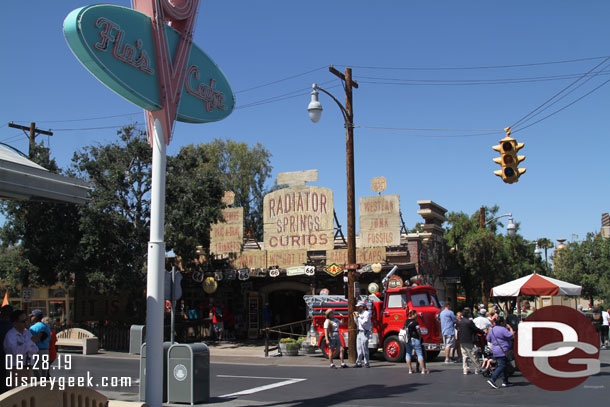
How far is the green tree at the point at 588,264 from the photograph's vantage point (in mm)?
46594

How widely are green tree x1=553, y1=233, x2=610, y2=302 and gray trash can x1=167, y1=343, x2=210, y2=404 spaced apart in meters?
→ 43.0

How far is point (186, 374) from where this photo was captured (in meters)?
10.5

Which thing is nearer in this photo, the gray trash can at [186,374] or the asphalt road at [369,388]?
the gray trash can at [186,374]

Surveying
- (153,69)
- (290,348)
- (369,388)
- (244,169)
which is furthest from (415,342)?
(244,169)

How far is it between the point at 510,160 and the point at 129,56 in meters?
8.32

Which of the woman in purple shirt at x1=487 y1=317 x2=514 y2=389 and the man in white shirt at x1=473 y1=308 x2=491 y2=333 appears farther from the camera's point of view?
the man in white shirt at x1=473 y1=308 x2=491 y2=333

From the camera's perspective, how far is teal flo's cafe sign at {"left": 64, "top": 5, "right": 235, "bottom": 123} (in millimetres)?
8945

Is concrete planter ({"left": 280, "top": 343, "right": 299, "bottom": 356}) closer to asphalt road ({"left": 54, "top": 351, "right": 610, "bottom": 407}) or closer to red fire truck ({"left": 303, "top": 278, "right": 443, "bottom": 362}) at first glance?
red fire truck ({"left": 303, "top": 278, "right": 443, "bottom": 362})

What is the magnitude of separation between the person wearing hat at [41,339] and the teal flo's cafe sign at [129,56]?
14.8ft

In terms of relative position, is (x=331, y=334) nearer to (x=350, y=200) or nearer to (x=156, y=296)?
(x=350, y=200)

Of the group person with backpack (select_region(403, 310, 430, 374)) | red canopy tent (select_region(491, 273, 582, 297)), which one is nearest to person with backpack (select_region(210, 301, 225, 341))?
red canopy tent (select_region(491, 273, 582, 297))

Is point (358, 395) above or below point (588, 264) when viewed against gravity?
below

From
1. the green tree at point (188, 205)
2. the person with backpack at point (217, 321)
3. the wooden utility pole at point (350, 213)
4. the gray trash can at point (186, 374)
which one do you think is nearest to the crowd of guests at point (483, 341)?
the wooden utility pole at point (350, 213)

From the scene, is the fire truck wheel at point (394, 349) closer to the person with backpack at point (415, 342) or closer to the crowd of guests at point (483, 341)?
the crowd of guests at point (483, 341)
